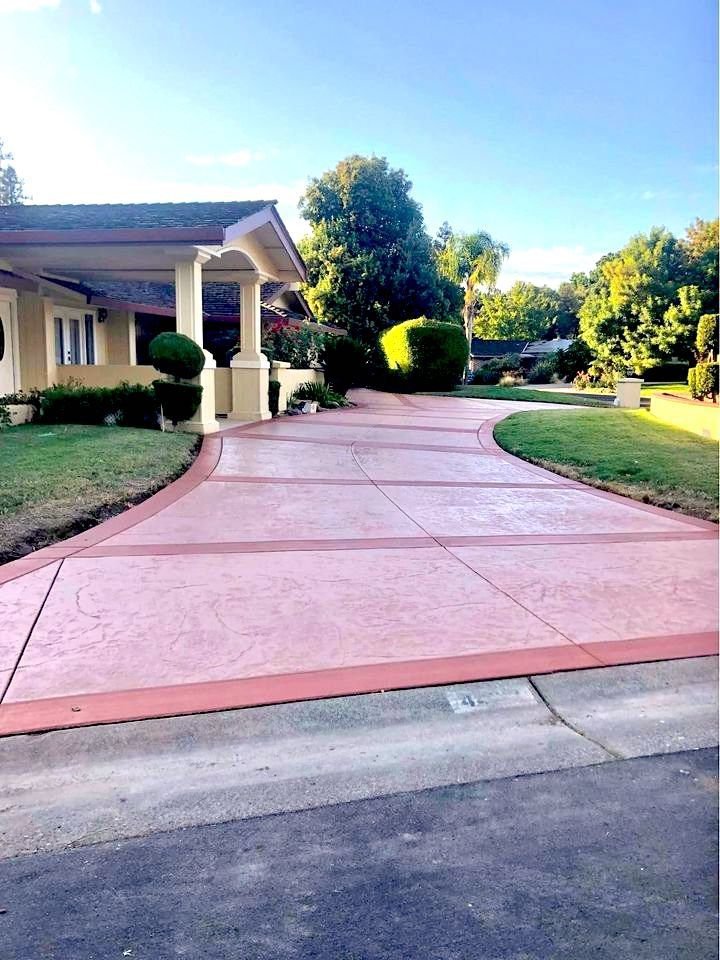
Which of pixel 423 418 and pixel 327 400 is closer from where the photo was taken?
pixel 423 418

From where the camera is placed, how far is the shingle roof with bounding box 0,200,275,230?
12.8 m

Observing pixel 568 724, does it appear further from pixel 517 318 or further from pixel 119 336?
pixel 517 318

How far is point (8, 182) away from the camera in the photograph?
47031 mm

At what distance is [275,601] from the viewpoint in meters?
4.94

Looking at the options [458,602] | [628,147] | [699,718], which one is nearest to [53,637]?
[458,602]

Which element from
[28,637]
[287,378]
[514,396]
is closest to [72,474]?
[28,637]

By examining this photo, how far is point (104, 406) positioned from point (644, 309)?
1340 inches

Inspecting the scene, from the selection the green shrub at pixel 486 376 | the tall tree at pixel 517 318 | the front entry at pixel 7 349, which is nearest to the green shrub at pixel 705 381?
the front entry at pixel 7 349

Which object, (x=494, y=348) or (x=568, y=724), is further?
(x=494, y=348)

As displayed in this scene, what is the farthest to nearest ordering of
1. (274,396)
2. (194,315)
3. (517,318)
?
(517,318) < (274,396) < (194,315)

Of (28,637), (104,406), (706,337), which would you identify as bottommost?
(28,637)

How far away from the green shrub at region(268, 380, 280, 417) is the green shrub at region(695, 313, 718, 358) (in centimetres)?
1523

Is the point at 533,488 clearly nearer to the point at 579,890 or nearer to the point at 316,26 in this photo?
the point at 579,890

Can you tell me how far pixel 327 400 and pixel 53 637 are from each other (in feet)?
55.5
